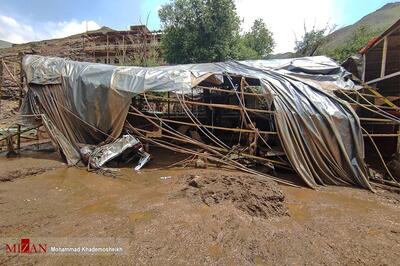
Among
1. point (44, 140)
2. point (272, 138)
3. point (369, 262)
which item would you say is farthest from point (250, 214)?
point (44, 140)

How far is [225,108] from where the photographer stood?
7176 mm

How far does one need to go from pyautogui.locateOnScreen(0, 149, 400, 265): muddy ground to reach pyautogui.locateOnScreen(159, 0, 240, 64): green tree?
10.4 metres

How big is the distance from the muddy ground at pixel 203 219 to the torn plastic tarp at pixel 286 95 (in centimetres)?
68

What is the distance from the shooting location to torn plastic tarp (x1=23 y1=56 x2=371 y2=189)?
598cm

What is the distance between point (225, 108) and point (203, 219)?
12.9 ft

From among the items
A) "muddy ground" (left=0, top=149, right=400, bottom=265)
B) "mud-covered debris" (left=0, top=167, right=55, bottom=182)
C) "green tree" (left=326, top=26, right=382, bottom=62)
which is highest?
"green tree" (left=326, top=26, right=382, bottom=62)

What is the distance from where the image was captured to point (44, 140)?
1002 cm

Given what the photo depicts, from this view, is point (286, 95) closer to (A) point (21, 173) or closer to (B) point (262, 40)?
(A) point (21, 173)

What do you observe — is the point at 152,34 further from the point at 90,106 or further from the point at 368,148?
the point at 368,148

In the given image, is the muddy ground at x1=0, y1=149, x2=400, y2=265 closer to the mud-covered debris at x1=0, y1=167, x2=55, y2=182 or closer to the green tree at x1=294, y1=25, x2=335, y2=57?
the mud-covered debris at x1=0, y1=167, x2=55, y2=182

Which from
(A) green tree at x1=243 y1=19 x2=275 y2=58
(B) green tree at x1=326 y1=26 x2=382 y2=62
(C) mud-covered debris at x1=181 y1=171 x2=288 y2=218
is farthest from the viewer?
(A) green tree at x1=243 y1=19 x2=275 y2=58

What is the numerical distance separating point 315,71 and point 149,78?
4.74 meters

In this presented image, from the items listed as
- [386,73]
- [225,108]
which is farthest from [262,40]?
[225,108]

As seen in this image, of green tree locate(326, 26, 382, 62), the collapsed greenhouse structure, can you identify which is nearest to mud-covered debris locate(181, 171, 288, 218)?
the collapsed greenhouse structure
